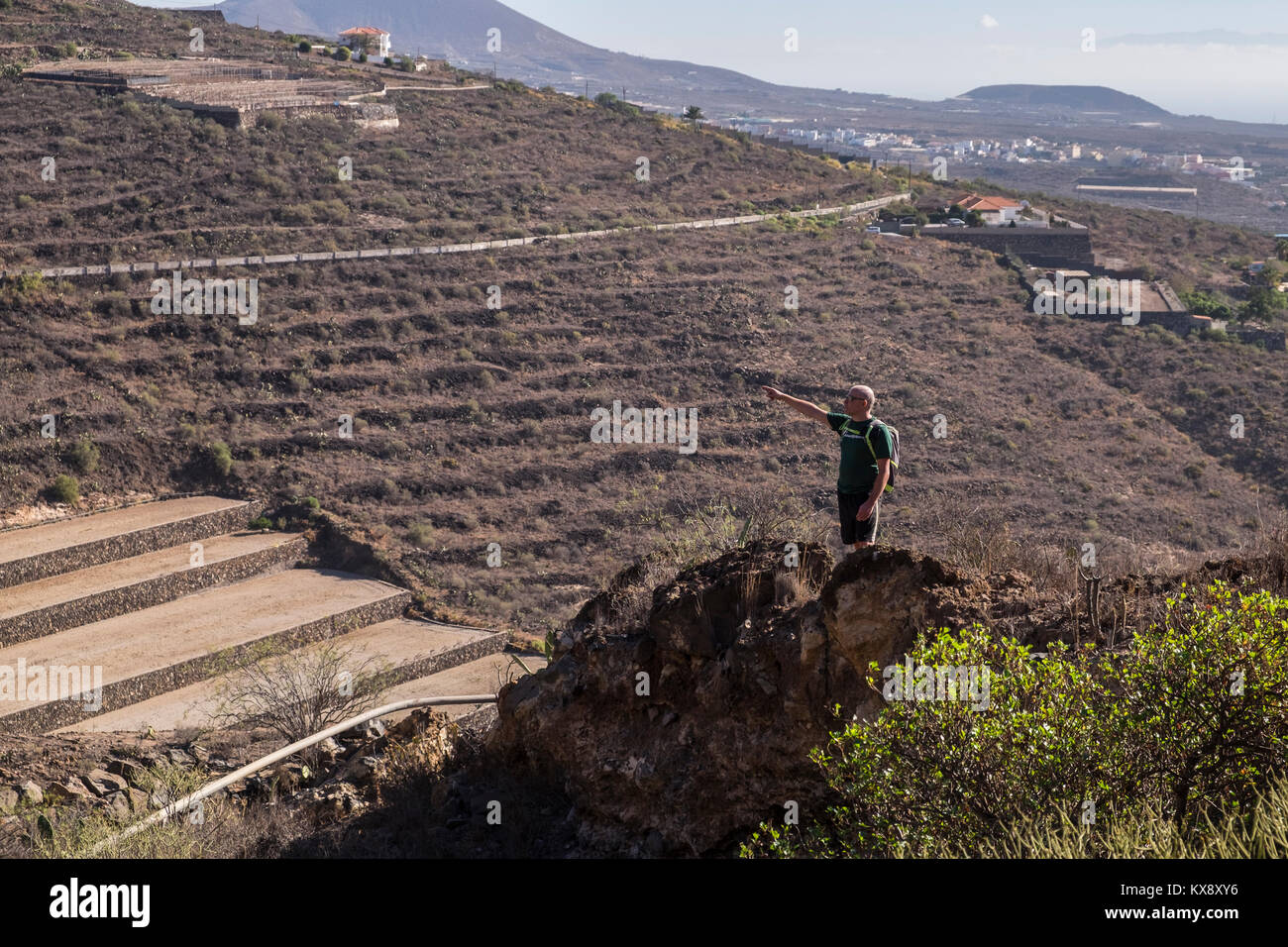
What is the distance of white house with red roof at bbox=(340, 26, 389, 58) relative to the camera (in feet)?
230

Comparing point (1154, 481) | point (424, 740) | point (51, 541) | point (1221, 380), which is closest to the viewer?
point (424, 740)

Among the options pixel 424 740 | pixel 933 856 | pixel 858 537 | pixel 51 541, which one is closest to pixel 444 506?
pixel 51 541

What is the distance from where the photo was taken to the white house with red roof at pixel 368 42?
70231mm

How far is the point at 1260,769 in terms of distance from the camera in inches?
183

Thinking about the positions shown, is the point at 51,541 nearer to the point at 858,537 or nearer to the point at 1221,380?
the point at 858,537

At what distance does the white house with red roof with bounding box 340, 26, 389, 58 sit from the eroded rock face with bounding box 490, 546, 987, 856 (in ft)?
222

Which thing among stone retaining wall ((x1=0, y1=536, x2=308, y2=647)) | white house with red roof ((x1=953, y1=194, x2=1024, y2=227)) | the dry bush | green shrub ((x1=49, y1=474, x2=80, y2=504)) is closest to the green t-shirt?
the dry bush

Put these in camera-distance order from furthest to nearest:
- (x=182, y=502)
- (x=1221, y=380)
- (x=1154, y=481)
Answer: (x=1221, y=380)
(x=1154, y=481)
(x=182, y=502)
